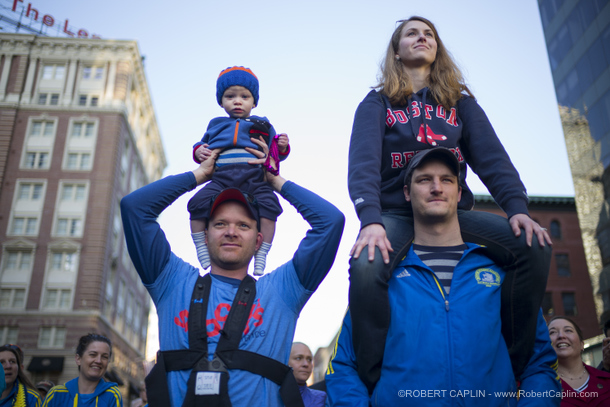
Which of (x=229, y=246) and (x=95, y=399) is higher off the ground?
(x=229, y=246)

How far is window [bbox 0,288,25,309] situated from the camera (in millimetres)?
41375

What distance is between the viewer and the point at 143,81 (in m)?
54.2

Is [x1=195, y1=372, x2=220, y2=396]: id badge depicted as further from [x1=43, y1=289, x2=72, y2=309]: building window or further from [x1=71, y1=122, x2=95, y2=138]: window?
[x1=71, y1=122, x2=95, y2=138]: window

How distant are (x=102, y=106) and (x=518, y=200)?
162ft

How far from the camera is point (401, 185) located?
3.81m

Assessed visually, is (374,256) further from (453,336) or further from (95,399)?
(95,399)

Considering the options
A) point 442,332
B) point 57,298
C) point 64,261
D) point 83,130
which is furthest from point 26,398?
point 83,130

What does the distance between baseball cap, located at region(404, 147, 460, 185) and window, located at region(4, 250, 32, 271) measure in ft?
150

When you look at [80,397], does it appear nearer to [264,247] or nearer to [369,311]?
[264,247]

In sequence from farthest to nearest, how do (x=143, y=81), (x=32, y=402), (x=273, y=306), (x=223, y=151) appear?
(x=143, y=81)
(x=32, y=402)
(x=223, y=151)
(x=273, y=306)

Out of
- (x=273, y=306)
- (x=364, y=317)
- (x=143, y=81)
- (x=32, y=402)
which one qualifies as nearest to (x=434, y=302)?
(x=364, y=317)

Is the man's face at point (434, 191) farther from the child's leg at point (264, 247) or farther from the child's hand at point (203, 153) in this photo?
the child's hand at point (203, 153)

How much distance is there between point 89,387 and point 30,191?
4402cm

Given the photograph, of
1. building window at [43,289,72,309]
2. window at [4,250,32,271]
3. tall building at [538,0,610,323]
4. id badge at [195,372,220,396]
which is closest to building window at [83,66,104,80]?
window at [4,250,32,271]
